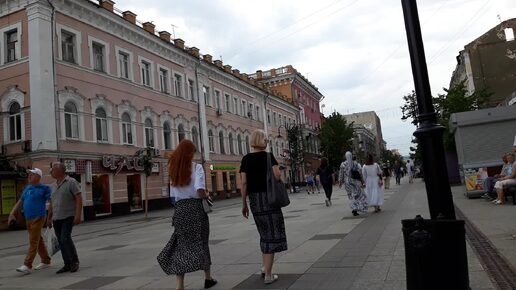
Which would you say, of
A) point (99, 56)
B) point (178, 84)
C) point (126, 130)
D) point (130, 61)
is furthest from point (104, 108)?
point (178, 84)

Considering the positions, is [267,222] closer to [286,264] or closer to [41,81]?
[286,264]

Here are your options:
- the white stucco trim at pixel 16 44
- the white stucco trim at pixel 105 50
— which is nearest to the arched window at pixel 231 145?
the white stucco trim at pixel 105 50

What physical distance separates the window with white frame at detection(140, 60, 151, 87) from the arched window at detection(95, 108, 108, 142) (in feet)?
17.0

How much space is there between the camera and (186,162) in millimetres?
5711

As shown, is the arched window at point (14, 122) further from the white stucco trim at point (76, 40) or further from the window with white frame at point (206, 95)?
the window with white frame at point (206, 95)

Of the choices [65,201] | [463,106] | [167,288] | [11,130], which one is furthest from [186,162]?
[463,106]

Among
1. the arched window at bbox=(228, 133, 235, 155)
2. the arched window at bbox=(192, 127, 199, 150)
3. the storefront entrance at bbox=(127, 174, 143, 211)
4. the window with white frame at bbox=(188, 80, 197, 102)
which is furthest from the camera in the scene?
the arched window at bbox=(228, 133, 235, 155)

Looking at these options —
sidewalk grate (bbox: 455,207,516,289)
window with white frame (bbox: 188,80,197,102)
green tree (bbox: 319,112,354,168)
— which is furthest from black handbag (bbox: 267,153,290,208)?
green tree (bbox: 319,112,354,168)

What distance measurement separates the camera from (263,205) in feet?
19.2

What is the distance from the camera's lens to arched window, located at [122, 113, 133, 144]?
1132 inches

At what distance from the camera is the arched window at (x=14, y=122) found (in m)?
23.8

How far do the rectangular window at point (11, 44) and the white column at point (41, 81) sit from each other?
1.56m

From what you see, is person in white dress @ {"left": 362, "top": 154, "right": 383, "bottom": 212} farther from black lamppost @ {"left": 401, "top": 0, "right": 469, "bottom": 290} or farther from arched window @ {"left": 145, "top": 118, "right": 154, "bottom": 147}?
arched window @ {"left": 145, "top": 118, "right": 154, "bottom": 147}

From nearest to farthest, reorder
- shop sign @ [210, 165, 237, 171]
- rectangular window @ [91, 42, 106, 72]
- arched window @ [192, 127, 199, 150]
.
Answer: rectangular window @ [91, 42, 106, 72], arched window @ [192, 127, 199, 150], shop sign @ [210, 165, 237, 171]
